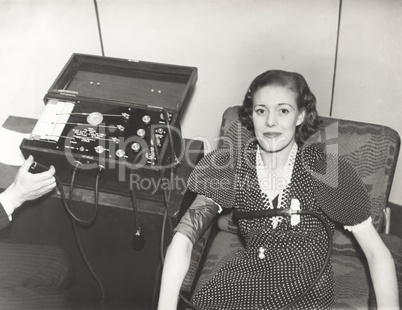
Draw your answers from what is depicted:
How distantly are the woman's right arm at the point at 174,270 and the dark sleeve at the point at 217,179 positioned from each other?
20 cm

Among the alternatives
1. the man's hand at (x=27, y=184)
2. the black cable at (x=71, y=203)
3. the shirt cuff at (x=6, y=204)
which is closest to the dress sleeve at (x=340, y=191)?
the black cable at (x=71, y=203)

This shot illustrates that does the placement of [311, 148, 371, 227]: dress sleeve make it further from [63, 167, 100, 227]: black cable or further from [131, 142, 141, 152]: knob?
[63, 167, 100, 227]: black cable

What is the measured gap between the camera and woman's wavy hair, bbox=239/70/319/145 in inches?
72.1

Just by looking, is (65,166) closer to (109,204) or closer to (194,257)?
(109,204)

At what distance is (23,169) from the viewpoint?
1976 millimetres

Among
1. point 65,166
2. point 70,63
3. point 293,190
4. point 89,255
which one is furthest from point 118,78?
point 293,190

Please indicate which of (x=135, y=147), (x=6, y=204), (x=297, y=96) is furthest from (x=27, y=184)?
(x=297, y=96)

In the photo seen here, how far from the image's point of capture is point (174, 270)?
5.86 feet

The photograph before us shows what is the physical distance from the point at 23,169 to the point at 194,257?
0.71m

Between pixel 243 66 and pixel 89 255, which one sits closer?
pixel 89 255

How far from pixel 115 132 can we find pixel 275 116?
24.6 inches

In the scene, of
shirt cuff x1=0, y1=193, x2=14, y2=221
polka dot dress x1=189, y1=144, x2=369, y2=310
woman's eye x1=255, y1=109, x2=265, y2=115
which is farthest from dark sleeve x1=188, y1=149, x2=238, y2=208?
shirt cuff x1=0, y1=193, x2=14, y2=221

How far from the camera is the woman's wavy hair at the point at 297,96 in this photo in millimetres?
1830

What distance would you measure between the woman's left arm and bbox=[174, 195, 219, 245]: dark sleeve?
55cm
